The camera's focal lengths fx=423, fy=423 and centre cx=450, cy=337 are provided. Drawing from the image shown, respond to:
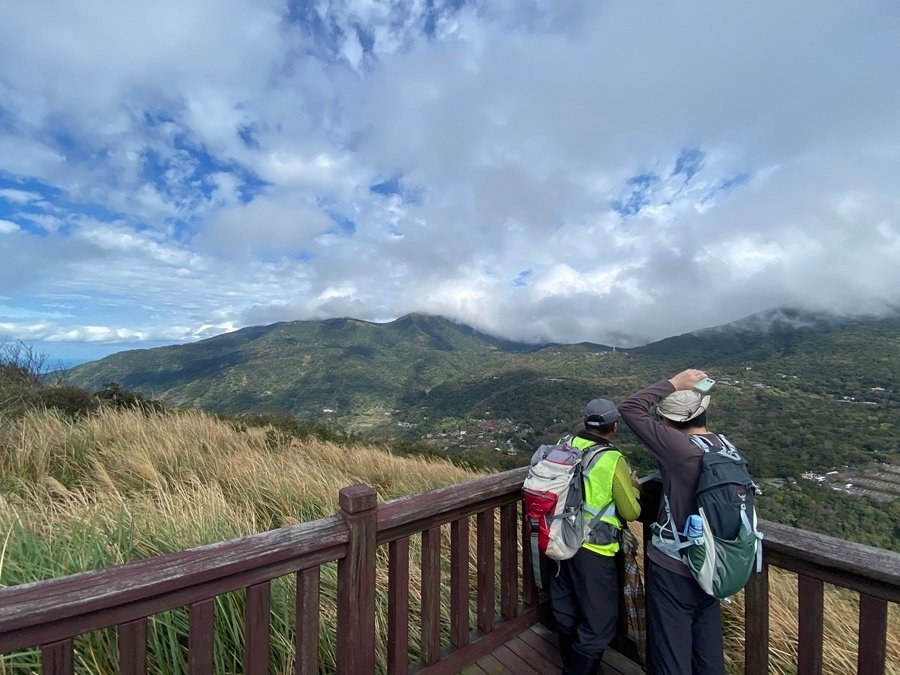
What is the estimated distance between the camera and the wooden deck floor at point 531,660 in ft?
7.71

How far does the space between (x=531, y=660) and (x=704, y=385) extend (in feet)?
6.04

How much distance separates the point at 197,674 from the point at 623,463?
1.94m

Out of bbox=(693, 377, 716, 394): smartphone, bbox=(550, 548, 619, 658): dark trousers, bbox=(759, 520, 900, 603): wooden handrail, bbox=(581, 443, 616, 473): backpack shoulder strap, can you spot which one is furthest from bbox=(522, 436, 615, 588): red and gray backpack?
bbox=(759, 520, 900, 603): wooden handrail

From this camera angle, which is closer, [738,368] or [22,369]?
[22,369]

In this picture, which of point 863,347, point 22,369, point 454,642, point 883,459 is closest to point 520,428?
point 883,459

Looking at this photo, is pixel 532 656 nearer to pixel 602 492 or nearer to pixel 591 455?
pixel 602 492

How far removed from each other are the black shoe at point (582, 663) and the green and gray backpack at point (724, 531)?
2.57ft

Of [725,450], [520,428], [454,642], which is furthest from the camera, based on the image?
[520,428]

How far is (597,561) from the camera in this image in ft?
7.16

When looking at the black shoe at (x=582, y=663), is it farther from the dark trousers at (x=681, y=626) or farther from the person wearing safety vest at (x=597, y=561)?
the dark trousers at (x=681, y=626)

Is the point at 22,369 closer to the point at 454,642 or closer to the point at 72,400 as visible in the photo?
the point at 72,400

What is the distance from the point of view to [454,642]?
90.0 inches

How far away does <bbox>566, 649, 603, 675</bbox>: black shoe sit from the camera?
2.18 meters

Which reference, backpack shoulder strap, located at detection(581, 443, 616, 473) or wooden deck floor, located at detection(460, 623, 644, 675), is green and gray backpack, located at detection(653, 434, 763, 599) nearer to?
backpack shoulder strap, located at detection(581, 443, 616, 473)
